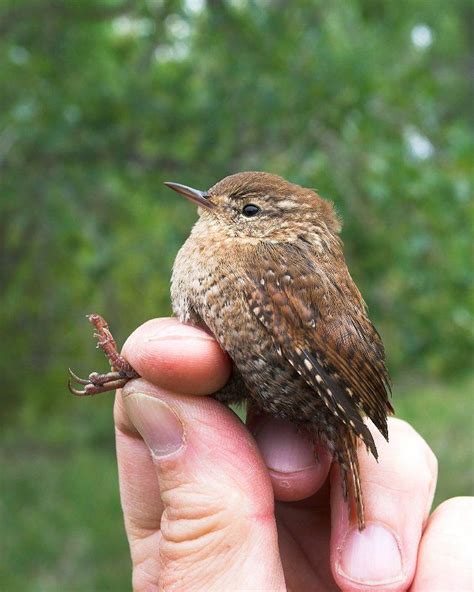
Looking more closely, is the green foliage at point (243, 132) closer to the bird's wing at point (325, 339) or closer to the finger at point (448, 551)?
the bird's wing at point (325, 339)

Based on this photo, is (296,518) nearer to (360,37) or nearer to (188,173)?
(188,173)

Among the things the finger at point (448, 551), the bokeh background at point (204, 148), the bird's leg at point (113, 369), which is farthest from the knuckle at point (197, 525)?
the bokeh background at point (204, 148)

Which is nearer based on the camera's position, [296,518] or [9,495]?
[296,518]

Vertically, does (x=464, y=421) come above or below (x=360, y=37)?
below

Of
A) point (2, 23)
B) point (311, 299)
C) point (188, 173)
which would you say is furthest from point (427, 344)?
point (2, 23)

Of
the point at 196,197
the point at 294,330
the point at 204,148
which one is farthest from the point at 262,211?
the point at 204,148

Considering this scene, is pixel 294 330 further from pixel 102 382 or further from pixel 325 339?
pixel 102 382
